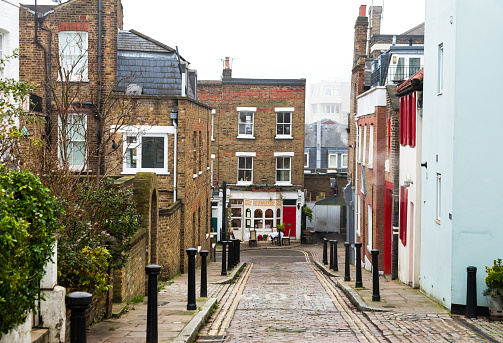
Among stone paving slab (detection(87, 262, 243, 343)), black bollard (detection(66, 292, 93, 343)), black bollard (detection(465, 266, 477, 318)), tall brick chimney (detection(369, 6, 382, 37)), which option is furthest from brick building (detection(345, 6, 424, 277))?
tall brick chimney (detection(369, 6, 382, 37))

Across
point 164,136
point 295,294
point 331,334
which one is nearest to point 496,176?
point 331,334

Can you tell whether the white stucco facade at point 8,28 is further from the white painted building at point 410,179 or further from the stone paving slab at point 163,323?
the white painted building at point 410,179

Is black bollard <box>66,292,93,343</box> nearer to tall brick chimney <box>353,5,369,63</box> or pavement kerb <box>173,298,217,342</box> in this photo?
pavement kerb <box>173,298,217,342</box>

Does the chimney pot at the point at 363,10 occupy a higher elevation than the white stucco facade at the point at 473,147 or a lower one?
higher

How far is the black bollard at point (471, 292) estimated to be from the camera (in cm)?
1132

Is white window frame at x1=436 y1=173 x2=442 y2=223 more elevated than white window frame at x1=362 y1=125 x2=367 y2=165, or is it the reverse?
white window frame at x1=362 y1=125 x2=367 y2=165

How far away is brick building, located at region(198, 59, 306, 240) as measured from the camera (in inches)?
1734

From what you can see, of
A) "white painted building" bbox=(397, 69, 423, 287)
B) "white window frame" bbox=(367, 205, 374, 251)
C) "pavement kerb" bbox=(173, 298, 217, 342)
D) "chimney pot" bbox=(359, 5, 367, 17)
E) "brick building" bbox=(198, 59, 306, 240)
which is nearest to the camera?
"pavement kerb" bbox=(173, 298, 217, 342)

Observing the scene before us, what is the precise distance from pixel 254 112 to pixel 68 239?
3581cm

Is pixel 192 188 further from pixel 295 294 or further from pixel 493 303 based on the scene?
pixel 493 303

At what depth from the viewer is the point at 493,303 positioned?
36.5 feet

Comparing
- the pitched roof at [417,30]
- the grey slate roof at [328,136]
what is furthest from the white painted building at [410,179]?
the grey slate roof at [328,136]

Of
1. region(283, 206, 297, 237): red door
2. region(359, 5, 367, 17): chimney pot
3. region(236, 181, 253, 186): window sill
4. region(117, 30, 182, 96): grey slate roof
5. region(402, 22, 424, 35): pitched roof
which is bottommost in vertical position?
region(283, 206, 297, 237): red door

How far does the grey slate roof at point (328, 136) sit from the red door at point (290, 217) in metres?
12.1
